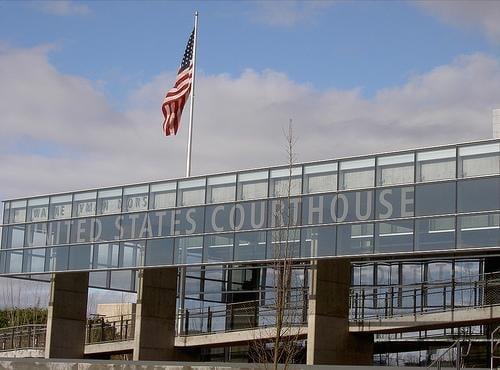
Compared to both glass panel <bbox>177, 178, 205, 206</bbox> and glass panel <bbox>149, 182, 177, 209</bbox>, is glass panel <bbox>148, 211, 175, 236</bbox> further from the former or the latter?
glass panel <bbox>177, 178, 205, 206</bbox>

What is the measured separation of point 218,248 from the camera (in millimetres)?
40031

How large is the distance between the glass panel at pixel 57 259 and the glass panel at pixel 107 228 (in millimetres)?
2052

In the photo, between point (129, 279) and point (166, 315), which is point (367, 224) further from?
point (129, 279)

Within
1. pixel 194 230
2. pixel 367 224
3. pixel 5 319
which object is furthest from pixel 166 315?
pixel 5 319

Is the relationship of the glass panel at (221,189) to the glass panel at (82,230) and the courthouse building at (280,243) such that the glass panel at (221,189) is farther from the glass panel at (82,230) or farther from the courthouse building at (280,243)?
the glass panel at (82,230)

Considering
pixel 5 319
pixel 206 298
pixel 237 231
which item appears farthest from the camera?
pixel 5 319

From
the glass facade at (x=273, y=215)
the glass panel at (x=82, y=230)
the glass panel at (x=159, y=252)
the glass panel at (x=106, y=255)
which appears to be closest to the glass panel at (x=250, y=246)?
the glass facade at (x=273, y=215)

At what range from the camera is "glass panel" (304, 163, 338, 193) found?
1462 inches

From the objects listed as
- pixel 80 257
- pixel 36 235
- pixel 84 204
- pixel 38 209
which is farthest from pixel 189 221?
pixel 38 209

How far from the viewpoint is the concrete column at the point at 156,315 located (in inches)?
1764

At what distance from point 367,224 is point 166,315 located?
13.6 metres

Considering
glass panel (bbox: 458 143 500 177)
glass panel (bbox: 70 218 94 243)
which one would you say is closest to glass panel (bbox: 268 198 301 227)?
glass panel (bbox: 458 143 500 177)

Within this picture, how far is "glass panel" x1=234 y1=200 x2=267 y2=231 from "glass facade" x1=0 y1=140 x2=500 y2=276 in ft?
0.16

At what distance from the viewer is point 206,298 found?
56062 millimetres
